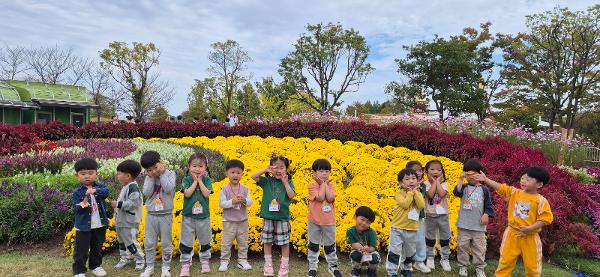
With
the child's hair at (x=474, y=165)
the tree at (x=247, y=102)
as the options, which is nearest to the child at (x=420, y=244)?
the child's hair at (x=474, y=165)

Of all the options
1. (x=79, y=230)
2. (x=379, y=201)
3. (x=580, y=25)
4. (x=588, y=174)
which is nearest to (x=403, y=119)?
(x=588, y=174)

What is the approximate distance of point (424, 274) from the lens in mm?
4438

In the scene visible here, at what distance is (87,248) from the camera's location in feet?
13.6

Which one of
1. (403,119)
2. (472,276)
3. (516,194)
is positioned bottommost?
(472,276)

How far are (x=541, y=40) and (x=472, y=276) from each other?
84.5ft

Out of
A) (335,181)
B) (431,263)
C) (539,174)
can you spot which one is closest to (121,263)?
(431,263)

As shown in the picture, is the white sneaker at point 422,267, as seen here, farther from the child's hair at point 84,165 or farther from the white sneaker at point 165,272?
the child's hair at point 84,165

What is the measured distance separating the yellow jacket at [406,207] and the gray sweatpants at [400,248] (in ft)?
0.20

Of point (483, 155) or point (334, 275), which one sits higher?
point (483, 155)

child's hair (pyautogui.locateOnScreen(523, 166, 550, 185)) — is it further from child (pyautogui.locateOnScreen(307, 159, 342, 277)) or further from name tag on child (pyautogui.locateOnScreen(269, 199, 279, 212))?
name tag on child (pyautogui.locateOnScreen(269, 199, 279, 212))

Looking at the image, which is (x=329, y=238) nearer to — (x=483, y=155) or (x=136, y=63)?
(x=483, y=155)

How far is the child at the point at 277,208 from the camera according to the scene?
173 inches

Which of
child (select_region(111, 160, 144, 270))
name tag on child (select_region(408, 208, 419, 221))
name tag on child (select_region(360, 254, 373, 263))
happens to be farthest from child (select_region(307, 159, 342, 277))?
child (select_region(111, 160, 144, 270))

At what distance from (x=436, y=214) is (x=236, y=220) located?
215 cm
